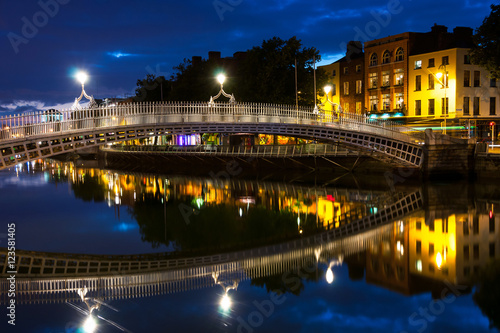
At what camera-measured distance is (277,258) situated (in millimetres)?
15047

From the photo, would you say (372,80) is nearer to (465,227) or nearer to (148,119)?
(148,119)

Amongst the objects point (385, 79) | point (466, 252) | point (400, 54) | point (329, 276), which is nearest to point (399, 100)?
point (385, 79)

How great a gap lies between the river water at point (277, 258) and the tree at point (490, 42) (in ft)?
32.8

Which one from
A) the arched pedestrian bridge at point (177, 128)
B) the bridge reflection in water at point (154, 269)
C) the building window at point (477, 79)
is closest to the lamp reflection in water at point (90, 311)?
the bridge reflection in water at point (154, 269)

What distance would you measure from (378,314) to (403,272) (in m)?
2.87

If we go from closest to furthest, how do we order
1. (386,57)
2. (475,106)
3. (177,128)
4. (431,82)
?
(177,128), (475,106), (431,82), (386,57)

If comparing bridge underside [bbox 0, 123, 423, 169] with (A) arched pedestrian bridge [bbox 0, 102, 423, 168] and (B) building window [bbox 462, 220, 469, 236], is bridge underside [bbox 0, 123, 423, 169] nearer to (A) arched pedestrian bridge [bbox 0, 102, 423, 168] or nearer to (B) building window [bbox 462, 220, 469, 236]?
(A) arched pedestrian bridge [bbox 0, 102, 423, 168]

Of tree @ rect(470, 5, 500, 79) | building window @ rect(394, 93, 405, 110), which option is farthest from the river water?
building window @ rect(394, 93, 405, 110)

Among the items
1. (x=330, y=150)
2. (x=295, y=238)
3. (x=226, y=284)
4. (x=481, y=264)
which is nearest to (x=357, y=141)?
(x=330, y=150)

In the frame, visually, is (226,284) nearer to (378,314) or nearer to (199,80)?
(378,314)

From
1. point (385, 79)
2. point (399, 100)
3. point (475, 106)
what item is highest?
point (385, 79)

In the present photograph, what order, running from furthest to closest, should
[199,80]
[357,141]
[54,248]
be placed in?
[199,80] → [357,141] → [54,248]

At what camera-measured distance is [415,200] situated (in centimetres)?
2531

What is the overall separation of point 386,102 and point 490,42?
53.1 feet
